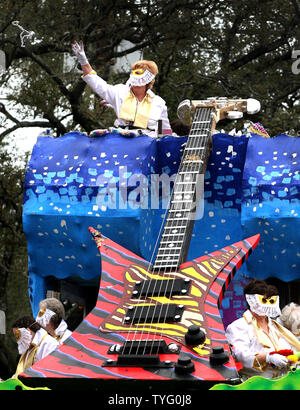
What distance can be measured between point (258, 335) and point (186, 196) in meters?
1.12

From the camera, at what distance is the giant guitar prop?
3.96 meters

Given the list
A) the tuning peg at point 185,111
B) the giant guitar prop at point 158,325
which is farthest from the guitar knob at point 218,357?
the tuning peg at point 185,111

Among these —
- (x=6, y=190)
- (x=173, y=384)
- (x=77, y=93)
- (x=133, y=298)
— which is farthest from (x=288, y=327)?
(x=6, y=190)

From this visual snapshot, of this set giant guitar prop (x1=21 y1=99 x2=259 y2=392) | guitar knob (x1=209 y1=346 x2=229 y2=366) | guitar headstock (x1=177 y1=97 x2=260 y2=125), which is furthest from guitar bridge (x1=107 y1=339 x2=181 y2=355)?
guitar headstock (x1=177 y1=97 x2=260 y2=125)

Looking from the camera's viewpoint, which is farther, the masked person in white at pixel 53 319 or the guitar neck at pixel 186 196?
the masked person in white at pixel 53 319

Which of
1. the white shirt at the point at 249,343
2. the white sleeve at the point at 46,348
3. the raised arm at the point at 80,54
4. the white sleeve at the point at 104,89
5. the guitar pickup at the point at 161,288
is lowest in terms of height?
the white sleeve at the point at 46,348

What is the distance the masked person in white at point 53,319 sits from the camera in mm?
5625

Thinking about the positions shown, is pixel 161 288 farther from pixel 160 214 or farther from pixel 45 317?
pixel 160 214

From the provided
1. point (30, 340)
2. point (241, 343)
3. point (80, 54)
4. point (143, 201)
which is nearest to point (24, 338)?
point (30, 340)

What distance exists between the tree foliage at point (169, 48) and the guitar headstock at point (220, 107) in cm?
418

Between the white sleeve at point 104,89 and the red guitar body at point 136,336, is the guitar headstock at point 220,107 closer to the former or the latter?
the white sleeve at point 104,89

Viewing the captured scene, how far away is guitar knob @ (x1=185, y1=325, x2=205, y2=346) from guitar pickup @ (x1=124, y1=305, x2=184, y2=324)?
28 centimetres

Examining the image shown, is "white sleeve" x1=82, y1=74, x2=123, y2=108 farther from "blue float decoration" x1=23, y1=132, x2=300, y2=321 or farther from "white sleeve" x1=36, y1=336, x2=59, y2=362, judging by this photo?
"white sleeve" x1=36, y1=336, x2=59, y2=362

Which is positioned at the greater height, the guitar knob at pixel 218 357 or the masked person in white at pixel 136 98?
the masked person in white at pixel 136 98
